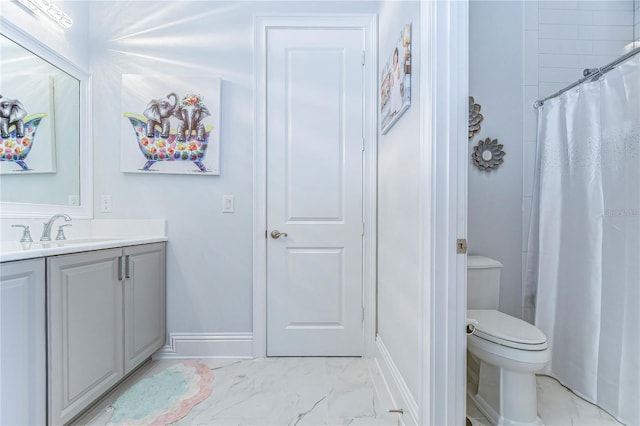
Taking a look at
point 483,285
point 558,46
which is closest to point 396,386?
point 483,285

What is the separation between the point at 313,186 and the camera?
205 cm

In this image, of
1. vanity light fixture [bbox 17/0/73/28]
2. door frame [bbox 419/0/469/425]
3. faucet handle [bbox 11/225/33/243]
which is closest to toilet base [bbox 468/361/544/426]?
door frame [bbox 419/0/469/425]

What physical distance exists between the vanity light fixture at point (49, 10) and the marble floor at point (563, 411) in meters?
3.19

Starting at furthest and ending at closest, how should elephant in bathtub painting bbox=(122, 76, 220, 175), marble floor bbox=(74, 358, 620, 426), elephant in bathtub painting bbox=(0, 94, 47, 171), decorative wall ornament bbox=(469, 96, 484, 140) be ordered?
elephant in bathtub painting bbox=(122, 76, 220, 175), decorative wall ornament bbox=(469, 96, 484, 140), elephant in bathtub painting bbox=(0, 94, 47, 171), marble floor bbox=(74, 358, 620, 426)

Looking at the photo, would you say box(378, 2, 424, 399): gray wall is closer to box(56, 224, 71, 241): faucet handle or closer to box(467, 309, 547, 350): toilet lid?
box(467, 309, 547, 350): toilet lid

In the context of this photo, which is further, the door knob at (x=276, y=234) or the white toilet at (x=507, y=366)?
the door knob at (x=276, y=234)

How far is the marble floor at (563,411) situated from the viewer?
4.59ft

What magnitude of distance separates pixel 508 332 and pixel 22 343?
2.00 meters

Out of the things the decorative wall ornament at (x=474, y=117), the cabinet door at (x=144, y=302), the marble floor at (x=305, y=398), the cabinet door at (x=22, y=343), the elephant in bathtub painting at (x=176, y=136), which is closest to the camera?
the cabinet door at (x=22, y=343)

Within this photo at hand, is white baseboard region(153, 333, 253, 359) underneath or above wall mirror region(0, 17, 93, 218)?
underneath

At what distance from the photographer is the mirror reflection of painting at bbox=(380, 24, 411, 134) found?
1.34 metres

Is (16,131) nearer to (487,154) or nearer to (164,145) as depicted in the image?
(164,145)

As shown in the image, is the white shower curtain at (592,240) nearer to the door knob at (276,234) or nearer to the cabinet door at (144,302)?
the door knob at (276,234)

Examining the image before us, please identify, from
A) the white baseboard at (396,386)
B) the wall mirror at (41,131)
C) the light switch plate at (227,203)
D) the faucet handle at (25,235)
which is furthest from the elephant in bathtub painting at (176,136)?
the white baseboard at (396,386)
